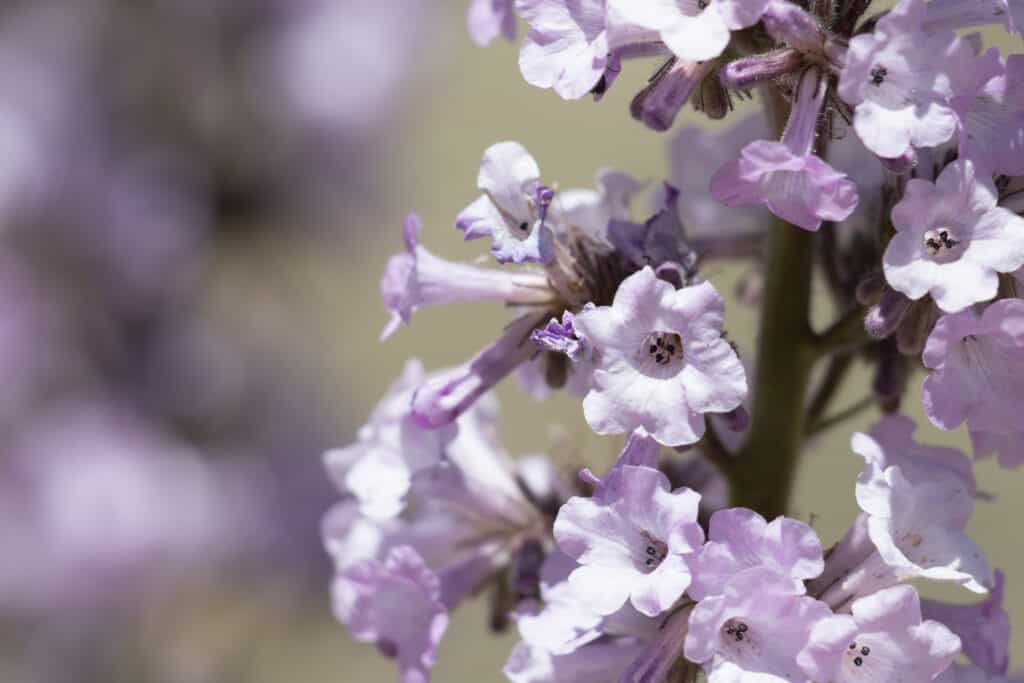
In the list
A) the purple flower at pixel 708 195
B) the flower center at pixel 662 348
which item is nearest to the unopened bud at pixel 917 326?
the flower center at pixel 662 348

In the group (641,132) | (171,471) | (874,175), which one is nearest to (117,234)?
(171,471)

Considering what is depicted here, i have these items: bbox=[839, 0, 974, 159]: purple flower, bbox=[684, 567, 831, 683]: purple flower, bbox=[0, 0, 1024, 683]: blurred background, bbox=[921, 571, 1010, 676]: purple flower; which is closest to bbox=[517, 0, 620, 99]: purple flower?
bbox=[839, 0, 974, 159]: purple flower

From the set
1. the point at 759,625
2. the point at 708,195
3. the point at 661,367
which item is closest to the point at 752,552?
the point at 759,625

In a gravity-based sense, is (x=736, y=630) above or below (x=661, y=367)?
below

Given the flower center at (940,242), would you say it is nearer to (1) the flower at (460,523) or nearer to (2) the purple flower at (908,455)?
(2) the purple flower at (908,455)

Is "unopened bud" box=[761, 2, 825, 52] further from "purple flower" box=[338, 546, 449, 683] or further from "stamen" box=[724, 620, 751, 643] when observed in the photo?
"purple flower" box=[338, 546, 449, 683]

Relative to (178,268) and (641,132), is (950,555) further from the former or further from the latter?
(641,132)

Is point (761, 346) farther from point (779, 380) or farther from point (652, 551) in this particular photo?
point (652, 551)
